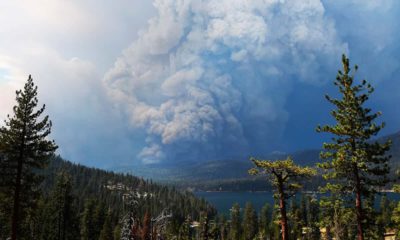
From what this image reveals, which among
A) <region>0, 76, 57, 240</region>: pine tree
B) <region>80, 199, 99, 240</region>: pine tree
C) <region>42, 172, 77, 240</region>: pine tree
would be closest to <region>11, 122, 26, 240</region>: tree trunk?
<region>0, 76, 57, 240</region>: pine tree

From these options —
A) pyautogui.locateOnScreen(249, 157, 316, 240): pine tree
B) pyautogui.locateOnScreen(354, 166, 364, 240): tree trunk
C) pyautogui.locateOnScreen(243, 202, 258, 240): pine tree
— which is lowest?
pyautogui.locateOnScreen(243, 202, 258, 240): pine tree

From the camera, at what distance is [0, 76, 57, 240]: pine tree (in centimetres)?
3412

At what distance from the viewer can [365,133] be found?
1226 inches

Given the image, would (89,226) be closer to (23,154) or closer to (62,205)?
(62,205)

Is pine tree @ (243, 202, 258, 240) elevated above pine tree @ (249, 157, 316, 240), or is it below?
below

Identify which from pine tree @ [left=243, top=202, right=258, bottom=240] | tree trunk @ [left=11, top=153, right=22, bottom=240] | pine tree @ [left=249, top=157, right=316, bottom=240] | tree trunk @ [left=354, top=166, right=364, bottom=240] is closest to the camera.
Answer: tree trunk @ [left=354, top=166, right=364, bottom=240]

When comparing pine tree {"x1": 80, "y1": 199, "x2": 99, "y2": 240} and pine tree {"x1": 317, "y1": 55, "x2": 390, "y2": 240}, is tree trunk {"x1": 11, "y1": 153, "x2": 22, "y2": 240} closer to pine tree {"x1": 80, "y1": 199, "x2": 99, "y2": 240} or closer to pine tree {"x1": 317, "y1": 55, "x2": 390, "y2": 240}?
pine tree {"x1": 317, "y1": 55, "x2": 390, "y2": 240}

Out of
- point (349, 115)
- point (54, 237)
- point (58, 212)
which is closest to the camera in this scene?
point (349, 115)

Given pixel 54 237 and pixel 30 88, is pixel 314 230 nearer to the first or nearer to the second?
pixel 54 237

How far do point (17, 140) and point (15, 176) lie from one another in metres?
3.35

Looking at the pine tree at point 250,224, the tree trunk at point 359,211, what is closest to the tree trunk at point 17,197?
the tree trunk at point 359,211

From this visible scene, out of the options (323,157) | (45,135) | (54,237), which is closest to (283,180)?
(323,157)

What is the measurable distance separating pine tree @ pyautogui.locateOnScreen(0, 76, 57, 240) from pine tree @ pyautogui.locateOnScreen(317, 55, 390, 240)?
25.6m

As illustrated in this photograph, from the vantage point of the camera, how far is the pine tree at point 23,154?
34125 millimetres
